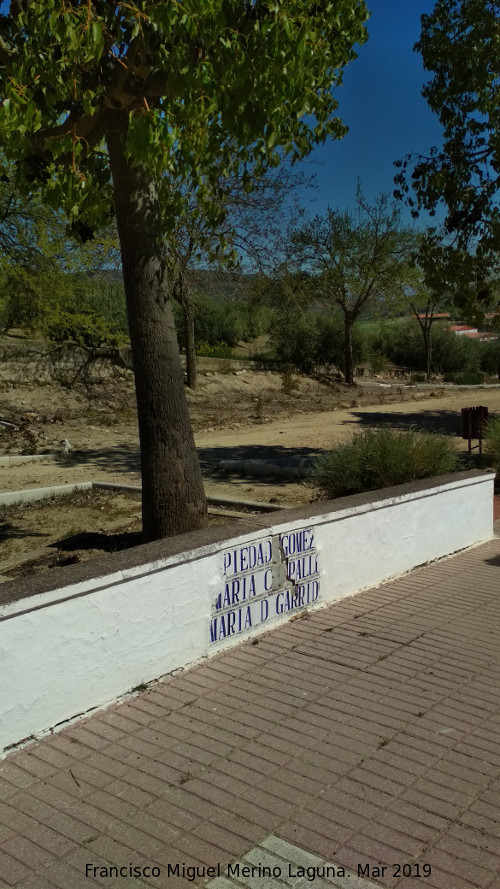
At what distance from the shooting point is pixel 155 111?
5.56 meters

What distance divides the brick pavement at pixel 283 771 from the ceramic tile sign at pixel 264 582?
0.63 ft

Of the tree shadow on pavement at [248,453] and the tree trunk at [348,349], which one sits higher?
the tree trunk at [348,349]

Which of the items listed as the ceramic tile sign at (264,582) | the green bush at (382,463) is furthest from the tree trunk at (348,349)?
the ceramic tile sign at (264,582)

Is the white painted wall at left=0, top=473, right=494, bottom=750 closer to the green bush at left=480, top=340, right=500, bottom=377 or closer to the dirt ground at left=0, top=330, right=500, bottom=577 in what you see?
the dirt ground at left=0, top=330, right=500, bottom=577

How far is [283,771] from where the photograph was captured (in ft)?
11.3

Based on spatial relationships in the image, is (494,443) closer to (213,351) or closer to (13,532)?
(13,532)

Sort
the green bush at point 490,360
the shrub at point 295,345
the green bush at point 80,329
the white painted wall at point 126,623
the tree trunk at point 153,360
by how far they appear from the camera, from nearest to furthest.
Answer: the white painted wall at point 126,623, the tree trunk at point 153,360, the green bush at point 80,329, the shrub at point 295,345, the green bush at point 490,360

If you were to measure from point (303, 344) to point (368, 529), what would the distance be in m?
26.7

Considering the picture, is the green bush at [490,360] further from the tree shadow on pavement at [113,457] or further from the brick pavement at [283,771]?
the brick pavement at [283,771]

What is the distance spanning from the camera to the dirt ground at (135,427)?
903 centimetres

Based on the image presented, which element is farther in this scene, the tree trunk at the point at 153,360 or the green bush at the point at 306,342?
the green bush at the point at 306,342

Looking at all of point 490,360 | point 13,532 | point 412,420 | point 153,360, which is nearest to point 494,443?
point 153,360

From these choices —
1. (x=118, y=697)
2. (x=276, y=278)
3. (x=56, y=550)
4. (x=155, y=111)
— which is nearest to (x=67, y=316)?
(x=276, y=278)

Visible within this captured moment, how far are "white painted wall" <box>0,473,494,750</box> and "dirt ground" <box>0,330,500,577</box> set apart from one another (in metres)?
2.43
